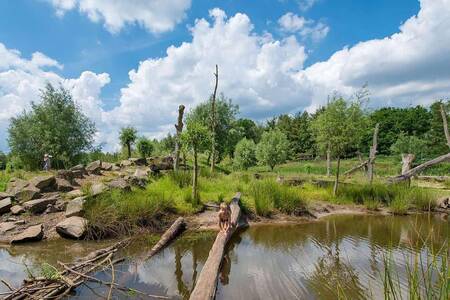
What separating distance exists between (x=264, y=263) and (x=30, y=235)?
6242 millimetres

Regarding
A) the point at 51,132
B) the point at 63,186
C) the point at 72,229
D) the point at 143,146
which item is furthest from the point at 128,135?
the point at 72,229

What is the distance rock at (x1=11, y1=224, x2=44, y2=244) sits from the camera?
7.98 metres

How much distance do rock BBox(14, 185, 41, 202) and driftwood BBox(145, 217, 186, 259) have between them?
5401 millimetres

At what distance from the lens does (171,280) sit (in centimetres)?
581

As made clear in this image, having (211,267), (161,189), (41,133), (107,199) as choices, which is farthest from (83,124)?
(211,267)

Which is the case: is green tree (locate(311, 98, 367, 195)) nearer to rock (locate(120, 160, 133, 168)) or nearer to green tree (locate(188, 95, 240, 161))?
rock (locate(120, 160, 133, 168))

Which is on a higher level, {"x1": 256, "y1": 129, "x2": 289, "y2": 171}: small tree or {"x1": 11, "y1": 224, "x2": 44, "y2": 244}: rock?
{"x1": 256, "y1": 129, "x2": 289, "y2": 171}: small tree

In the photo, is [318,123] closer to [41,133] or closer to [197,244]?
[197,244]

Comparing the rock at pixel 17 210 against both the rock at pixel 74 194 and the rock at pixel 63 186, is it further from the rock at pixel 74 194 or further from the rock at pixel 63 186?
the rock at pixel 63 186

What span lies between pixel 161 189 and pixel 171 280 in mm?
6559

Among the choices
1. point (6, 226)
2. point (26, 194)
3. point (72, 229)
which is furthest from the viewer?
point (26, 194)

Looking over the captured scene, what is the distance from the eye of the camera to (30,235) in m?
8.07

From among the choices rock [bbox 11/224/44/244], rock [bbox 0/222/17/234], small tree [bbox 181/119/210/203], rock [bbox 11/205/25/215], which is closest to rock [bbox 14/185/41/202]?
rock [bbox 11/205/25/215]

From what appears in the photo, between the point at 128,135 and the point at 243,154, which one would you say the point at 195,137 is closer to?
the point at 128,135
